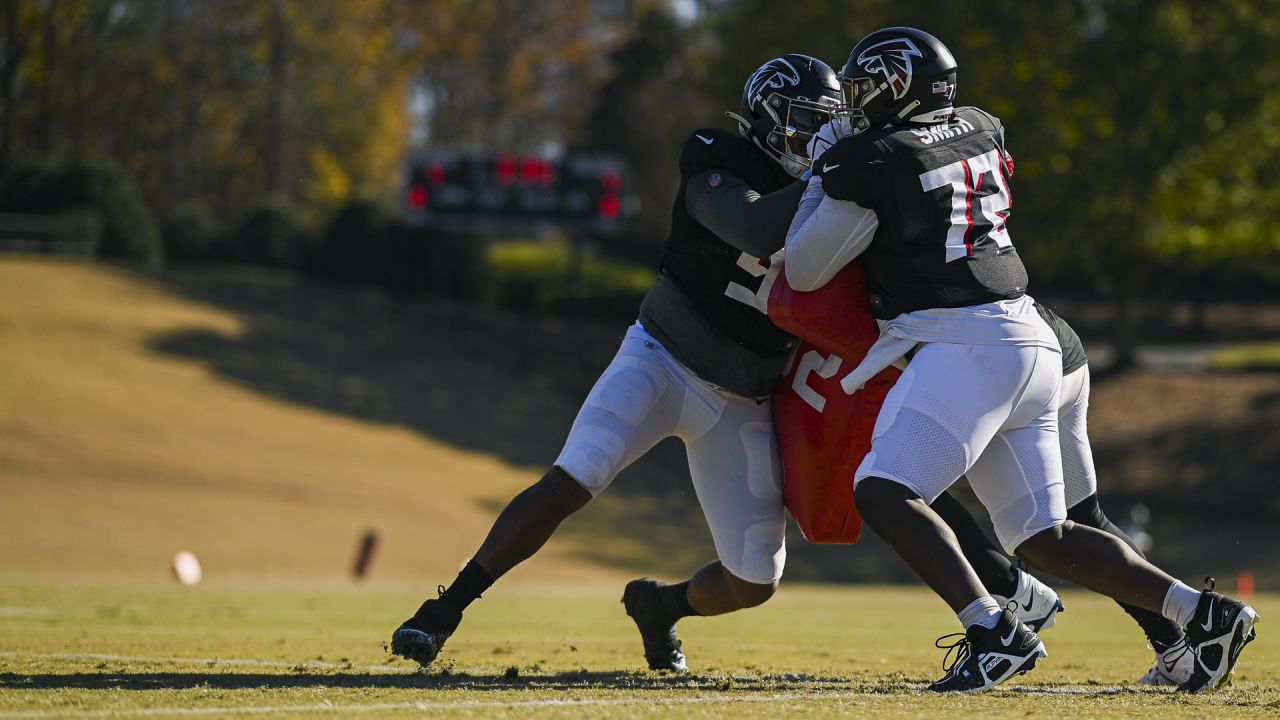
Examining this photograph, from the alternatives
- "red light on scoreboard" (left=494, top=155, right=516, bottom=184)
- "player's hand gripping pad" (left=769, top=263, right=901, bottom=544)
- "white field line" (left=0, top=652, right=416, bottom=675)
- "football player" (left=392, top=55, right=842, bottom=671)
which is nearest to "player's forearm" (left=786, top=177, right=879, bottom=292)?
"player's hand gripping pad" (left=769, top=263, right=901, bottom=544)

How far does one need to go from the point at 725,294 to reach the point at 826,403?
51cm

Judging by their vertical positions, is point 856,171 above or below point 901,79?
below

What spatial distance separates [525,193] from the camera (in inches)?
1066

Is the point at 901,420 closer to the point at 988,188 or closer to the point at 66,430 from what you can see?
the point at 988,188

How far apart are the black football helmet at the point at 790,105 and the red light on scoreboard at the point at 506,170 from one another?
2197 cm

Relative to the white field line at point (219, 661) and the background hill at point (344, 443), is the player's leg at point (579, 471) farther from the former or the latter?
the background hill at point (344, 443)

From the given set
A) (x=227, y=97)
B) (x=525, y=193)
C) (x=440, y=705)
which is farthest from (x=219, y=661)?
(x=227, y=97)

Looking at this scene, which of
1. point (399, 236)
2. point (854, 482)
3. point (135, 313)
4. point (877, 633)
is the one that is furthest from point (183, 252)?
point (854, 482)

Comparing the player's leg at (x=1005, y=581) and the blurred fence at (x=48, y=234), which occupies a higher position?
the blurred fence at (x=48, y=234)

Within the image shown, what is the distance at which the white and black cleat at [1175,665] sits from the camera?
5020mm

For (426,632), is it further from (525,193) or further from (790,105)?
(525,193)

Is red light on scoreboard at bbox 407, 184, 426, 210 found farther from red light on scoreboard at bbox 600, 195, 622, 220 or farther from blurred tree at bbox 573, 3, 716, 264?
blurred tree at bbox 573, 3, 716, 264

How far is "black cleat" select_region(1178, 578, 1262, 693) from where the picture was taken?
15.6 feet

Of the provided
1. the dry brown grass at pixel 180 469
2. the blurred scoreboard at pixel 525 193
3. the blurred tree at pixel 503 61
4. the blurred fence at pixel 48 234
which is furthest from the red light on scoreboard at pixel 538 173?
the blurred tree at pixel 503 61
